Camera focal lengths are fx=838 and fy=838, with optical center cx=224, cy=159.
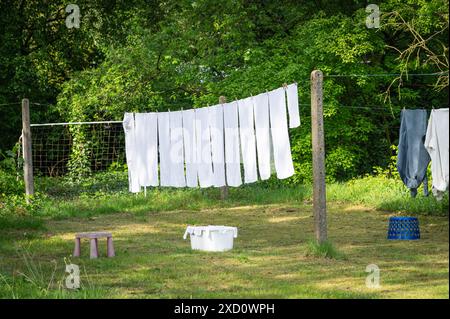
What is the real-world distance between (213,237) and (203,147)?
1919mm

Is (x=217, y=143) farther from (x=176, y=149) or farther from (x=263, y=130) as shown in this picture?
(x=263, y=130)

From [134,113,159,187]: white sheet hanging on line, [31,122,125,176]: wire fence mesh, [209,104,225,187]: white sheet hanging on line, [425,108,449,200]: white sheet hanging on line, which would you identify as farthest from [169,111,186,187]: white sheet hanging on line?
[31,122,125,176]: wire fence mesh

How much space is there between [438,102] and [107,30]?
25.3ft

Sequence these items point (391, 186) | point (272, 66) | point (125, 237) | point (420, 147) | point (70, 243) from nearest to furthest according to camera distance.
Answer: point (420, 147) → point (70, 243) → point (125, 237) → point (391, 186) → point (272, 66)

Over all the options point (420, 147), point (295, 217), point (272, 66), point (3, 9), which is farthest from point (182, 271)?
point (3, 9)

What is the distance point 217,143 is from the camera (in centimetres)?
1033

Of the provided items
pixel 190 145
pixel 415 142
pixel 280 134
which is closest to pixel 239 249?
pixel 280 134

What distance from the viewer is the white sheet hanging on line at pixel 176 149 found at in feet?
35.8

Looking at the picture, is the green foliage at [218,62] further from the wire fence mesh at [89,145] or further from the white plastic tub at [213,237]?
the white plastic tub at [213,237]

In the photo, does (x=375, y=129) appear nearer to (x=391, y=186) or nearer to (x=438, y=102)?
(x=438, y=102)

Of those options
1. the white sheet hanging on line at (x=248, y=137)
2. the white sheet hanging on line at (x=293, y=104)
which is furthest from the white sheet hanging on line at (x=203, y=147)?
the white sheet hanging on line at (x=293, y=104)

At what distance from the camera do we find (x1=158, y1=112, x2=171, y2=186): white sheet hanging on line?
1103 centimetres

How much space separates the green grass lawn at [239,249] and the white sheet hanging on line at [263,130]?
903 millimetres

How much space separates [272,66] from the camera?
1567cm
